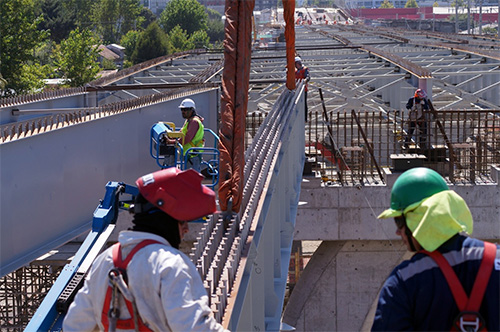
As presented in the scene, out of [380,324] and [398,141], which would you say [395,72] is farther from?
[380,324]

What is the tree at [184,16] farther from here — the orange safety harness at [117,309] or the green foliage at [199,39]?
the orange safety harness at [117,309]

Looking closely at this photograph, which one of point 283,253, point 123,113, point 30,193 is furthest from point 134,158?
point 30,193

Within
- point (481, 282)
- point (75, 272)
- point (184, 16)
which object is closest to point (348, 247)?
point (75, 272)

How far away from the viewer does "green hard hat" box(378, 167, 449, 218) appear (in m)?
3.63

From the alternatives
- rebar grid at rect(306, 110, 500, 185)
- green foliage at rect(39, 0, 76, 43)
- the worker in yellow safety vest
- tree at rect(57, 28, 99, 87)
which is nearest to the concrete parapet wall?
rebar grid at rect(306, 110, 500, 185)

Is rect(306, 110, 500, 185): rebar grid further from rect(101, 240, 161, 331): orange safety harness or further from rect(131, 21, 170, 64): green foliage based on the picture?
rect(131, 21, 170, 64): green foliage

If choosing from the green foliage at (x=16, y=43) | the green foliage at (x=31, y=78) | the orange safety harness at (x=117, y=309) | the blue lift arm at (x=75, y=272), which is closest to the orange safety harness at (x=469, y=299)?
the orange safety harness at (x=117, y=309)

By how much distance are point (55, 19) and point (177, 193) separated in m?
86.3

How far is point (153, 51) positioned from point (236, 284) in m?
73.6

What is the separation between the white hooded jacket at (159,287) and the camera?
3.52 m

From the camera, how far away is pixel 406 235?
3707 mm

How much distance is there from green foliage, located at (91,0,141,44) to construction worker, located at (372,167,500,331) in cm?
10531

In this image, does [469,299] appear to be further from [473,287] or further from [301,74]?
[301,74]

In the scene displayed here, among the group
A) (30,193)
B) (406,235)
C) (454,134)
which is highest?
(406,235)
